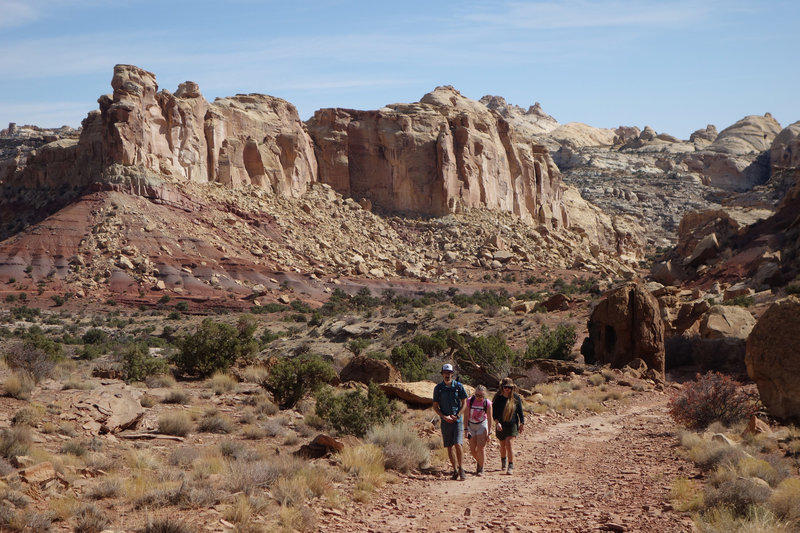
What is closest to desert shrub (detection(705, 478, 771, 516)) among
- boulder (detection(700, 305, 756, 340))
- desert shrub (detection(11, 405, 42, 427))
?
desert shrub (detection(11, 405, 42, 427))

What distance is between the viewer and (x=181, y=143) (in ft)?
223

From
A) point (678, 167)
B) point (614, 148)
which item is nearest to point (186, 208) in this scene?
point (678, 167)

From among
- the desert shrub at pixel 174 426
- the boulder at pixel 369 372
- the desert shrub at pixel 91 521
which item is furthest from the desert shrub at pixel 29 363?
the desert shrub at pixel 91 521

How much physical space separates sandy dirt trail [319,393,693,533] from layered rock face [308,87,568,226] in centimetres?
7121

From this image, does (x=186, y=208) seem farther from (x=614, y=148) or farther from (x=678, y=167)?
(x=614, y=148)

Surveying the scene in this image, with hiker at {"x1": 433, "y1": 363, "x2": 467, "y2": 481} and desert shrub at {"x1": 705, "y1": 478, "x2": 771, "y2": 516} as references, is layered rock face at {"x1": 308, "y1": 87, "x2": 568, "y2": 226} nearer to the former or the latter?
hiker at {"x1": 433, "y1": 363, "x2": 467, "y2": 481}

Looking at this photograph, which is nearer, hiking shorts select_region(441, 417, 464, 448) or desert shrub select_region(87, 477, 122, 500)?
desert shrub select_region(87, 477, 122, 500)

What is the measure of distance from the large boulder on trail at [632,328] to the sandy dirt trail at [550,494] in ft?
25.6

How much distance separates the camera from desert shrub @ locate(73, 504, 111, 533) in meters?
7.24

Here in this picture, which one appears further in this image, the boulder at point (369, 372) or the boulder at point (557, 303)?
the boulder at point (557, 303)

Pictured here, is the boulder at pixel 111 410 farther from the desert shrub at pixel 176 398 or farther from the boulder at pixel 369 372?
the boulder at pixel 369 372

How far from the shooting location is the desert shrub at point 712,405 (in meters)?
13.5

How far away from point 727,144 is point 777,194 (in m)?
88.4

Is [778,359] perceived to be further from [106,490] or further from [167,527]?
[106,490]
